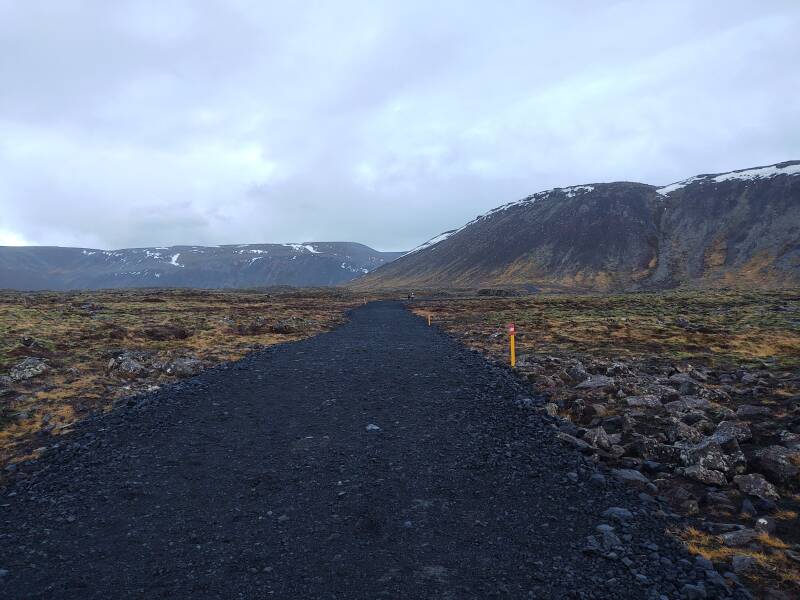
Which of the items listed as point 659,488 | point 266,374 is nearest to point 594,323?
point 266,374

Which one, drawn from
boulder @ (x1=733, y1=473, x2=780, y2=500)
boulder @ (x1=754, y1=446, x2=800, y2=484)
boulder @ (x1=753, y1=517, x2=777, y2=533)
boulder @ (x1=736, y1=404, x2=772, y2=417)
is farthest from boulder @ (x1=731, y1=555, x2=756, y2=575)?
boulder @ (x1=736, y1=404, x2=772, y2=417)

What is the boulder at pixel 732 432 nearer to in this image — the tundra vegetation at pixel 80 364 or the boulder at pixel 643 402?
the boulder at pixel 643 402

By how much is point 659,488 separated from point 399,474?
4147mm

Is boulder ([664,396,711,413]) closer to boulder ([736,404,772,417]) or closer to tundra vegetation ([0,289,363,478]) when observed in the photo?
boulder ([736,404,772,417])

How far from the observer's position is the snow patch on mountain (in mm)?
163325

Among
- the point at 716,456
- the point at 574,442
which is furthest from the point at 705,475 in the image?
the point at 574,442

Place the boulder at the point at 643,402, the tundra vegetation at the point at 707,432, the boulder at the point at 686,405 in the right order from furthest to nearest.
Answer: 1. the boulder at the point at 643,402
2. the boulder at the point at 686,405
3. the tundra vegetation at the point at 707,432

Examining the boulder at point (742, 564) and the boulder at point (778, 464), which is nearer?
the boulder at point (742, 564)

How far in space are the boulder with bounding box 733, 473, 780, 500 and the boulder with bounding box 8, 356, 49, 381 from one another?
18543 millimetres

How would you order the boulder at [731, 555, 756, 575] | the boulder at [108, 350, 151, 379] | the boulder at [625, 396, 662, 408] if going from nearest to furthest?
the boulder at [731, 555, 756, 575] < the boulder at [625, 396, 662, 408] < the boulder at [108, 350, 151, 379]

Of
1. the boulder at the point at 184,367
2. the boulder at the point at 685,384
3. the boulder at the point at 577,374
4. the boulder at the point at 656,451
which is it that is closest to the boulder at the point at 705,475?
the boulder at the point at 656,451

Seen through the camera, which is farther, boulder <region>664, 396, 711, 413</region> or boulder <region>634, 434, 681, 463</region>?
boulder <region>664, 396, 711, 413</region>

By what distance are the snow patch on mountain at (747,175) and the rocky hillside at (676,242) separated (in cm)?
31

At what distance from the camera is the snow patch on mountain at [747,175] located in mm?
163325
